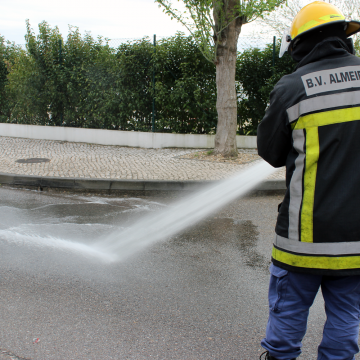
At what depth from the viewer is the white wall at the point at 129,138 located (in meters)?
11.6

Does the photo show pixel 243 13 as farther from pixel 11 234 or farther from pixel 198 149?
pixel 11 234

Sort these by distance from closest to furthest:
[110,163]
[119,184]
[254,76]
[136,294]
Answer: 1. [136,294]
2. [119,184]
3. [110,163]
4. [254,76]

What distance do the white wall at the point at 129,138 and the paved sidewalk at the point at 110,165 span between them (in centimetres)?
41

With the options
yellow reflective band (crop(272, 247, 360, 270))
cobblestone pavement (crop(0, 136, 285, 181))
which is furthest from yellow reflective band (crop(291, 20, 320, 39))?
cobblestone pavement (crop(0, 136, 285, 181))

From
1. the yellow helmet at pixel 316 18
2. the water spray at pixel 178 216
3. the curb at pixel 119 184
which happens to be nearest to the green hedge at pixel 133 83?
the water spray at pixel 178 216

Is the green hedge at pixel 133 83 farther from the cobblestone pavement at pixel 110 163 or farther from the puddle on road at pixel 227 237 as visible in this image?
the puddle on road at pixel 227 237

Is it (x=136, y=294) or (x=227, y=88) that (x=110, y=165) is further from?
(x=136, y=294)

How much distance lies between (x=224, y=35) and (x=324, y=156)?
8.53m

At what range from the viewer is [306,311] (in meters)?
1.78

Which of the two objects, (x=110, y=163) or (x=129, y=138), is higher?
(x=129, y=138)

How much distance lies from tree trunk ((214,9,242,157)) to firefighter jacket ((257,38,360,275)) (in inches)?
321

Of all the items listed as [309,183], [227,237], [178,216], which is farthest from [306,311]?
[178,216]

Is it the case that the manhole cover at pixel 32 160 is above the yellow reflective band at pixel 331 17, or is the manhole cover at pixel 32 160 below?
below

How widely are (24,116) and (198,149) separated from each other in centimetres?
665
